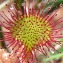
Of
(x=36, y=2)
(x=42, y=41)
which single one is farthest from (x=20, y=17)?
(x=36, y=2)

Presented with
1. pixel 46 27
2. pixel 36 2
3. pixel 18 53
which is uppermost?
pixel 36 2

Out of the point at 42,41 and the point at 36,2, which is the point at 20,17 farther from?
the point at 36,2

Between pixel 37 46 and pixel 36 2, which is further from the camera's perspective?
pixel 36 2

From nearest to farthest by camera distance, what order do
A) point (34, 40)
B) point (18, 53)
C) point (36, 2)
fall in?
1. point (34, 40)
2. point (18, 53)
3. point (36, 2)

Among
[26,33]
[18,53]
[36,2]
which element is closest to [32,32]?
[26,33]

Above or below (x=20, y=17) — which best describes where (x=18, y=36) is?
below

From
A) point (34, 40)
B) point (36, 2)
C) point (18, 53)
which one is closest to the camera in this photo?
point (34, 40)

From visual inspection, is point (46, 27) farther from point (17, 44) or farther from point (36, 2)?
point (36, 2)
